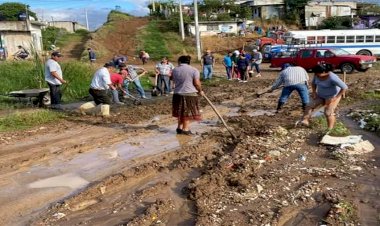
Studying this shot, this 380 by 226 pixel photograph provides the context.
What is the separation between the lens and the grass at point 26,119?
1027 cm

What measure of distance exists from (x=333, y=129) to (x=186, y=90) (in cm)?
285

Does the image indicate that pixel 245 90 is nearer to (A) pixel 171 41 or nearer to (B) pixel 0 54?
(B) pixel 0 54

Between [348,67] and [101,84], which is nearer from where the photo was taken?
[101,84]

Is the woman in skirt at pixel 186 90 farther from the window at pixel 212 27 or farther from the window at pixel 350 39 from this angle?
the window at pixel 212 27

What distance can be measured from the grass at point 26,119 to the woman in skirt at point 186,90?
144 inches

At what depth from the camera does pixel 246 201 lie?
17.4 feet

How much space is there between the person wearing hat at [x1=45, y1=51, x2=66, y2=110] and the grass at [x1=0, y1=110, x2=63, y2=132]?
68cm

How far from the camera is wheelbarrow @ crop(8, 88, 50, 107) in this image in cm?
1229

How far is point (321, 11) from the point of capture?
53.3 metres

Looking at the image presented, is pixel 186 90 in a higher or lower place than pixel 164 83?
higher

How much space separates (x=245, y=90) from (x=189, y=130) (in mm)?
7490

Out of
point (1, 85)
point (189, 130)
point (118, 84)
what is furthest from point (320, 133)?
point (1, 85)

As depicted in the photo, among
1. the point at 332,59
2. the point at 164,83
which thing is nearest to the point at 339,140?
the point at 164,83

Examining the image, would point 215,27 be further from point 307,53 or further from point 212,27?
point 307,53
